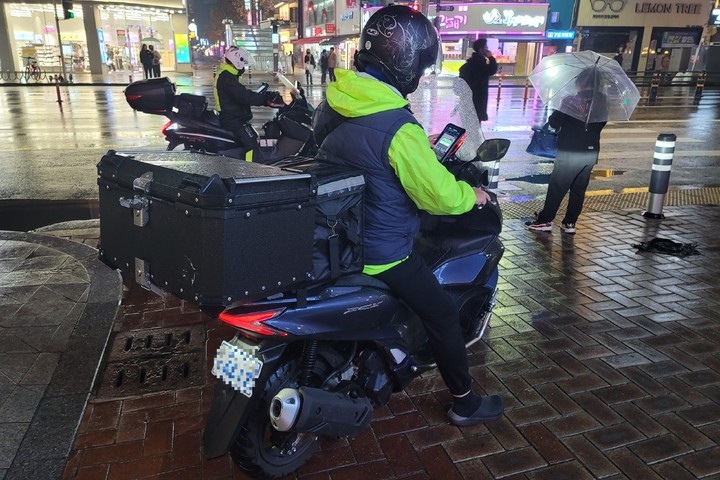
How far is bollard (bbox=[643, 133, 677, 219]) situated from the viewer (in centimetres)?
663

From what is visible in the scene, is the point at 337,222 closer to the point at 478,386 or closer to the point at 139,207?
the point at 139,207

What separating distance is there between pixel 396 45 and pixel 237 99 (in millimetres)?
5131

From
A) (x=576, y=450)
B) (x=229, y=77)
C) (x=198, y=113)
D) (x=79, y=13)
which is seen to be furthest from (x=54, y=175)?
(x=79, y=13)

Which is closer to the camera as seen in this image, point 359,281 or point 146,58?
point 359,281

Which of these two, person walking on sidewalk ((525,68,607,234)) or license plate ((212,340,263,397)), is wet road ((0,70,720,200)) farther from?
license plate ((212,340,263,397))

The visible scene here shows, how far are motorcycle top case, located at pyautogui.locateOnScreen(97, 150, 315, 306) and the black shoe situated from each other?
4.38 ft

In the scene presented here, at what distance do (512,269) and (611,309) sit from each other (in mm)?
983

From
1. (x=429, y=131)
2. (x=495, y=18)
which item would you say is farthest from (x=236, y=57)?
(x=495, y=18)

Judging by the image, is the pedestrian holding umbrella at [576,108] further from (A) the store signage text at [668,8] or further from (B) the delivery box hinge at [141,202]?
(A) the store signage text at [668,8]

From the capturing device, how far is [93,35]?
3584 centimetres

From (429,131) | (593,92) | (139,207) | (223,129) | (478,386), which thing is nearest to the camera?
(139,207)

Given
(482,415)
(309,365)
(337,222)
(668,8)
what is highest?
(668,8)

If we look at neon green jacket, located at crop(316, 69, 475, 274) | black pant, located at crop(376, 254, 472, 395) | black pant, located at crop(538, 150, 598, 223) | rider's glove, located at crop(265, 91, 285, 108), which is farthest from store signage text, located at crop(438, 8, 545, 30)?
neon green jacket, located at crop(316, 69, 475, 274)

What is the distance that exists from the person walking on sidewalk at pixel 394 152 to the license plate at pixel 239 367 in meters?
0.62
